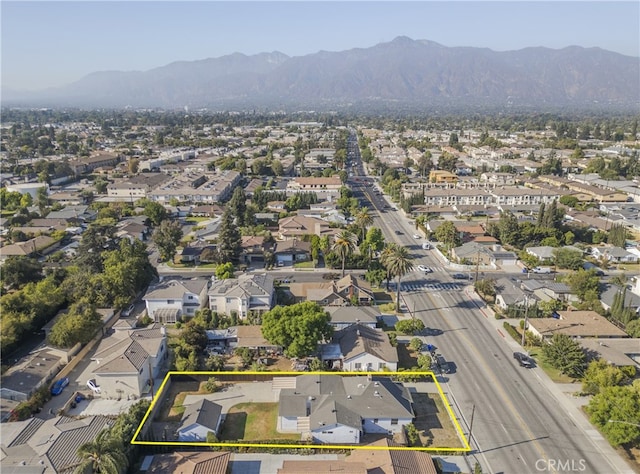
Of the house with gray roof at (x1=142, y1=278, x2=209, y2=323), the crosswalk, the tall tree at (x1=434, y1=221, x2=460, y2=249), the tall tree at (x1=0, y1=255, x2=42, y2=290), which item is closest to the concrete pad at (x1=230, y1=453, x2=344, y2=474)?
the house with gray roof at (x1=142, y1=278, x2=209, y2=323)

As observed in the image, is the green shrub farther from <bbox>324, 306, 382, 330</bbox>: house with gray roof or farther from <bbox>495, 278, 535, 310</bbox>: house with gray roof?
<bbox>324, 306, 382, 330</bbox>: house with gray roof

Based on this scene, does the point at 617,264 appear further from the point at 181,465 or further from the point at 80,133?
the point at 80,133

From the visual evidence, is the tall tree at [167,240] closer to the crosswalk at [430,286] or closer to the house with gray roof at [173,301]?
the house with gray roof at [173,301]

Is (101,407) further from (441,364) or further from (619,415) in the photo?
(619,415)

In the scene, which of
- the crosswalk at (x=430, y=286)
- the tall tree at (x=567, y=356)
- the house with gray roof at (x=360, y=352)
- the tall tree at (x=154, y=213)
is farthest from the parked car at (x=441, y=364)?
the tall tree at (x=154, y=213)

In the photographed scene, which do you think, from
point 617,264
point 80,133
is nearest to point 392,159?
point 617,264

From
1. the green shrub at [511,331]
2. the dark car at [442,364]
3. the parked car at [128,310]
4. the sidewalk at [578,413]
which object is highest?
the parked car at [128,310]
